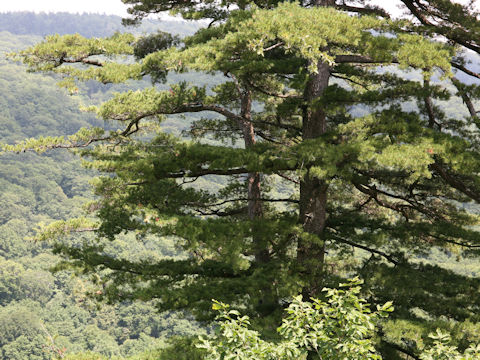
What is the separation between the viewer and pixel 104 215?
8086 mm

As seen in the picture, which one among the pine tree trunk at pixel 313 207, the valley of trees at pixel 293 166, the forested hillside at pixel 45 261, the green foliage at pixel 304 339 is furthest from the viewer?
the forested hillside at pixel 45 261

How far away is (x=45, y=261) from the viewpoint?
87938 millimetres

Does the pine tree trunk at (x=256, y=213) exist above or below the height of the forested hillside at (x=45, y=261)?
above

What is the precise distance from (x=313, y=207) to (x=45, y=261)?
90.0m

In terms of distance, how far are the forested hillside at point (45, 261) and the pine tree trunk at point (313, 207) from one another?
4.12 m

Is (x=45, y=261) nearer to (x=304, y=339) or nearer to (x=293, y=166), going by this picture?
(x=293, y=166)

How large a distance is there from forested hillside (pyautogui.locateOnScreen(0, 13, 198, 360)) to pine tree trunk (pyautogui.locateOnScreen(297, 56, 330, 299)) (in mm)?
4119

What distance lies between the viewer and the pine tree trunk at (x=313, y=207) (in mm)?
7375

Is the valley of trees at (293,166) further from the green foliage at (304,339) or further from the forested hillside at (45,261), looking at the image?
the forested hillside at (45,261)

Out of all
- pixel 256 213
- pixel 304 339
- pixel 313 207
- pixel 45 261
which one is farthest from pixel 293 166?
pixel 45 261

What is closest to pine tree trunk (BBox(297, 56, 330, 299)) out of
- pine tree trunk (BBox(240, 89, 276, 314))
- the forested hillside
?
pine tree trunk (BBox(240, 89, 276, 314))

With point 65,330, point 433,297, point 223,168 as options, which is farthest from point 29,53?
point 65,330

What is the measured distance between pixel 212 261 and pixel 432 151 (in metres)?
4.46

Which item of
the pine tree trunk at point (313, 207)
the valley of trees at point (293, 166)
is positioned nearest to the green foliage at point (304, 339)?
the valley of trees at point (293, 166)
